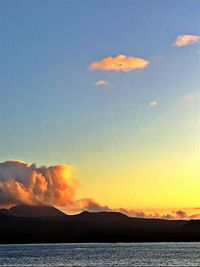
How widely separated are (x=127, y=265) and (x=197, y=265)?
13.7 m

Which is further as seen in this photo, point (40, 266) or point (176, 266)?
point (40, 266)

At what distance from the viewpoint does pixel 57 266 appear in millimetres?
99000

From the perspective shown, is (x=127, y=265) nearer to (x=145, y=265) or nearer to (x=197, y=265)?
(x=145, y=265)

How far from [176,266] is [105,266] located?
45.1 feet

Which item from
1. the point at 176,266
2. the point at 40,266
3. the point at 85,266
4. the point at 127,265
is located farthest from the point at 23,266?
the point at 176,266

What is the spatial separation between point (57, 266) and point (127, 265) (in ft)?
45.8

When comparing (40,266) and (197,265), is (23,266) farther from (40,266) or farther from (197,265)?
(197,265)

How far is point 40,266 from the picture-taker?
100625 mm

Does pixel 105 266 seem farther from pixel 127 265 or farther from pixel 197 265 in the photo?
pixel 197 265

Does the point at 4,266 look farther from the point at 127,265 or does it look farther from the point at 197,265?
the point at 197,265

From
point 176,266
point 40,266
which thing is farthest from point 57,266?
point 176,266

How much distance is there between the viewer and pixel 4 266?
4028 inches

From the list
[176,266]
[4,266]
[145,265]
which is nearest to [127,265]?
[145,265]

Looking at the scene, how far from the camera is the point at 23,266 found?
100125mm
